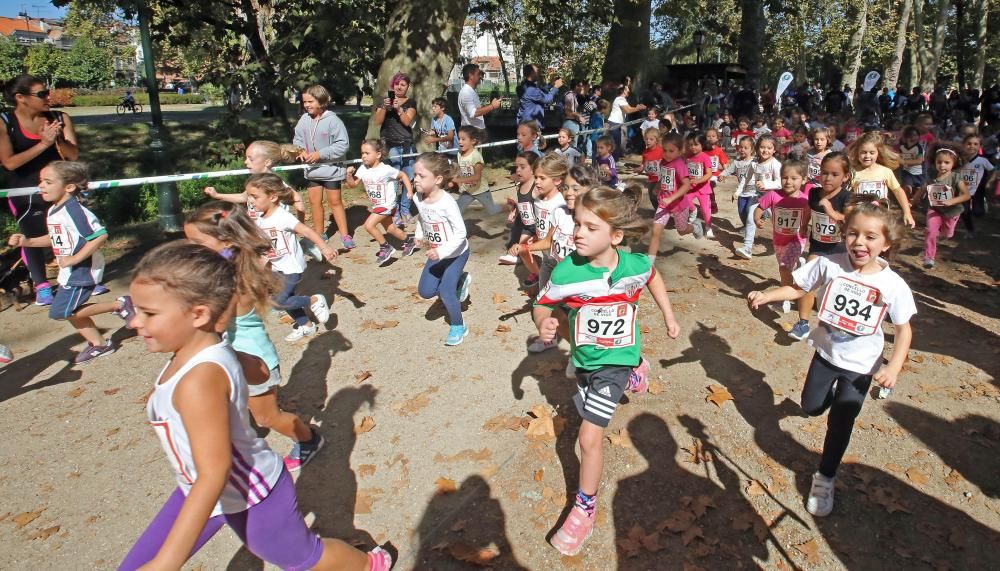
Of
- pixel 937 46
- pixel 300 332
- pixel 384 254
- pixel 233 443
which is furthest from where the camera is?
pixel 937 46

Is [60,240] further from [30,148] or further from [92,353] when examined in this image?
[30,148]

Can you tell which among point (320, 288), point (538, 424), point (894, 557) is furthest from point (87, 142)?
point (894, 557)

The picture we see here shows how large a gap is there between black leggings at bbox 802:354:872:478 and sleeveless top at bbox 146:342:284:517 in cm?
294

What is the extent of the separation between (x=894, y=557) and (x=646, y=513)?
4.14 feet

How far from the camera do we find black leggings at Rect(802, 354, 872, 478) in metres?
3.44

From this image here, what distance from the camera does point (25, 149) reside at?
6047 mm

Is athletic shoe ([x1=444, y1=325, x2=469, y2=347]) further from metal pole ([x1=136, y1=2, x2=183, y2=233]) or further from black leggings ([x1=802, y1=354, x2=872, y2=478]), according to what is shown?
metal pole ([x1=136, y1=2, x2=183, y2=233])

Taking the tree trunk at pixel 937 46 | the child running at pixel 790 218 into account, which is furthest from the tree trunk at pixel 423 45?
the tree trunk at pixel 937 46

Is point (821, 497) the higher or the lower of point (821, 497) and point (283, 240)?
the lower

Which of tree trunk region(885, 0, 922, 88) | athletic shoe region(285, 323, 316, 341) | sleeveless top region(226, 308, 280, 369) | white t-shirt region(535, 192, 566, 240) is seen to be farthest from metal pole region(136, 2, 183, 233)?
tree trunk region(885, 0, 922, 88)

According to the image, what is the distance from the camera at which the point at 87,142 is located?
12336mm

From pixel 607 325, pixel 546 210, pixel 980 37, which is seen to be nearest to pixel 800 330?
pixel 546 210

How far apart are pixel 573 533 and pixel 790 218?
411cm

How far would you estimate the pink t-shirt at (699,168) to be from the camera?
7945mm
